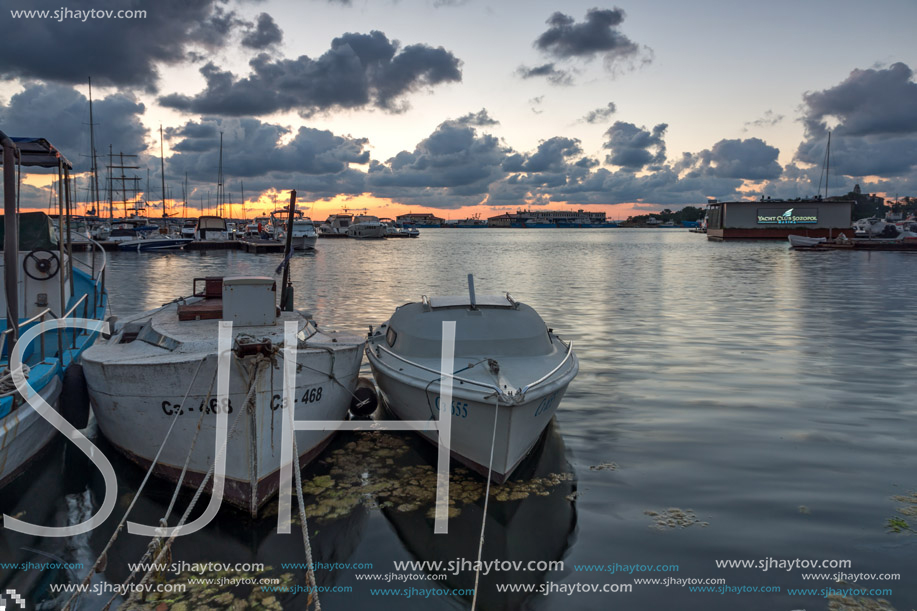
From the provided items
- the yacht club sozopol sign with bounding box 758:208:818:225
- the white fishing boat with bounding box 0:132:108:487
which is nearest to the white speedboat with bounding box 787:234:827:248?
the yacht club sozopol sign with bounding box 758:208:818:225

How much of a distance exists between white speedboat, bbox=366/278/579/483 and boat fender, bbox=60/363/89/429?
5232 millimetres

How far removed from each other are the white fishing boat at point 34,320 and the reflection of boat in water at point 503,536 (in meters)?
5.83

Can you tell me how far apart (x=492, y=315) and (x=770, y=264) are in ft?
169

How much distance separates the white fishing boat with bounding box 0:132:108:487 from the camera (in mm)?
8945

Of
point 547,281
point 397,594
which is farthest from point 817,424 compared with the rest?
point 547,281

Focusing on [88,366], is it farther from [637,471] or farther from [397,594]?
[637,471]

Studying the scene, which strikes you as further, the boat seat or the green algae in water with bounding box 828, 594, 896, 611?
the boat seat

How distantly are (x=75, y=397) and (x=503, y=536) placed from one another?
320 inches

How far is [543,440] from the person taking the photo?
1120 cm

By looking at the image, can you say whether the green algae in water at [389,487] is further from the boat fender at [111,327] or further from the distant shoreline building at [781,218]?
the distant shoreline building at [781,218]

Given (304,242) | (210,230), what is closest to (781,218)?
(304,242)

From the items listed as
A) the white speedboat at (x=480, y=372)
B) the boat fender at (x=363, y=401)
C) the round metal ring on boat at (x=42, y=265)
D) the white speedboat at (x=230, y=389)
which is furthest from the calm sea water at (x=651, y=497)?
the round metal ring on boat at (x=42, y=265)

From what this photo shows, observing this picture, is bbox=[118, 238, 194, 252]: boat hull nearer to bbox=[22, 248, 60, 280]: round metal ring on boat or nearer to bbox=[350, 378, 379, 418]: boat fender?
bbox=[22, 248, 60, 280]: round metal ring on boat

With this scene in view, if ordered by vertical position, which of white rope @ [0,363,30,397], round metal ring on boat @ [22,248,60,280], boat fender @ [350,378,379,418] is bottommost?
boat fender @ [350,378,379,418]
